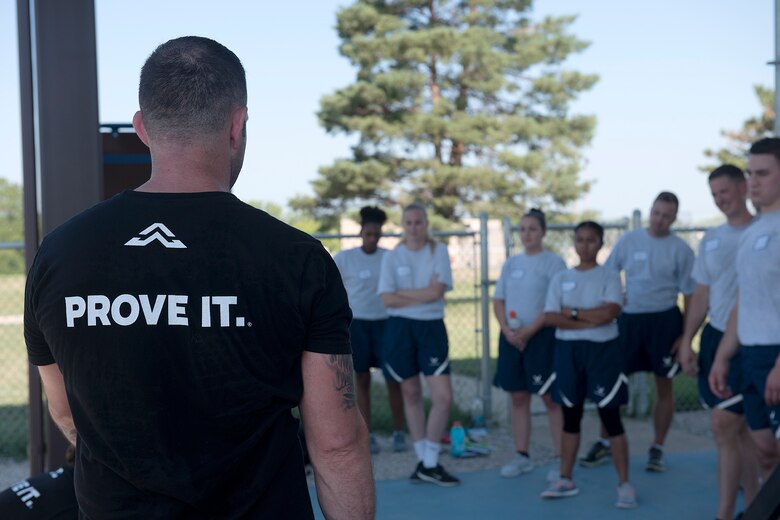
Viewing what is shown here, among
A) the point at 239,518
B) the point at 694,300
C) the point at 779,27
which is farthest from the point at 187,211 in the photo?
the point at 779,27

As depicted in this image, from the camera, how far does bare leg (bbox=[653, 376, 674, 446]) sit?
21.4 ft

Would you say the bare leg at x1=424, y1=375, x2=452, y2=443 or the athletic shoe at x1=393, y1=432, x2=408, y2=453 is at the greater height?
the bare leg at x1=424, y1=375, x2=452, y2=443

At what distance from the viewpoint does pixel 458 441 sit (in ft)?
23.1

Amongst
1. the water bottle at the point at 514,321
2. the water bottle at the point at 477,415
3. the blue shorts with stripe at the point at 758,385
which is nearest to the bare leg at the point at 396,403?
the water bottle at the point at 477,415

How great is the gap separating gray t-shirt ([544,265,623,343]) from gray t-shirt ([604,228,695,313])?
0.94 metres

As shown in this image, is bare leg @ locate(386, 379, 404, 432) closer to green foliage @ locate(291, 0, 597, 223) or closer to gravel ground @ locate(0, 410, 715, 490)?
gravel ground @ locate(0, 410, 715, 490)

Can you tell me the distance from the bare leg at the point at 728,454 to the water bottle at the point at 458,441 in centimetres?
→ 260

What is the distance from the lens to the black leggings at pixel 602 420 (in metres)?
5.57

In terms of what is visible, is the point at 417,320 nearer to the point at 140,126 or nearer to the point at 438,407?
the point at 438,407

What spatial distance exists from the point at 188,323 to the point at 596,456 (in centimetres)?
568

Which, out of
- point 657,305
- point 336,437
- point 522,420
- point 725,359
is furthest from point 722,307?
point 336,437

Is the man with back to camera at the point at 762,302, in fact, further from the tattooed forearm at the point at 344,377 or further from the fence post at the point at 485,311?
the fence post at the point at 485,311

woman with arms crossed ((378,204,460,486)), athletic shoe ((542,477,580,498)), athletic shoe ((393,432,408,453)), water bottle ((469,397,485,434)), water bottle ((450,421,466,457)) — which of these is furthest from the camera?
water bottle ((469,397,485,434))

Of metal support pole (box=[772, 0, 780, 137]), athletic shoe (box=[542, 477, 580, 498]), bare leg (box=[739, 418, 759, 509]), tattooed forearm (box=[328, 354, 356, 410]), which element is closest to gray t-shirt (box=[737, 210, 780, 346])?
bare leg (box=[739, 418, 759, 509])
